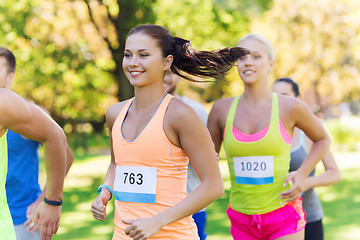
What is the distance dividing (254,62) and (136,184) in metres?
1.54

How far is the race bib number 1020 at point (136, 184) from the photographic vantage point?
96.2 inches

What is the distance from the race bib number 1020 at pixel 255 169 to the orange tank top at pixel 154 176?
1071 millimetres

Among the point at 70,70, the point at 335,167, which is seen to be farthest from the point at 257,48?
the point at 70,70

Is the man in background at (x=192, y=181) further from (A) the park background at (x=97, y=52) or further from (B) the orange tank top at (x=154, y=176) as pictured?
(A) the park background at (x=97, y=52)

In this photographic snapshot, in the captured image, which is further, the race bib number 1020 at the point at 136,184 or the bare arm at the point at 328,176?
the bare arm at the point at 328,176

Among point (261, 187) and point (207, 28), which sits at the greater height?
point (207, 28)

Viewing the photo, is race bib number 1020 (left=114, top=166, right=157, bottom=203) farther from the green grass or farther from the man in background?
the green grass

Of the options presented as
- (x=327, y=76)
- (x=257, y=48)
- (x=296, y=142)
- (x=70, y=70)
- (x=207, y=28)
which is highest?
(x=327, y=76)

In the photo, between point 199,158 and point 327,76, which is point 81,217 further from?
point 327,76

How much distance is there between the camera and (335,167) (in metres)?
4.16

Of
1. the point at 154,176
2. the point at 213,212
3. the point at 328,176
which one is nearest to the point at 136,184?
the point at 154,176

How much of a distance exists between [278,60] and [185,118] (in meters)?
20.0

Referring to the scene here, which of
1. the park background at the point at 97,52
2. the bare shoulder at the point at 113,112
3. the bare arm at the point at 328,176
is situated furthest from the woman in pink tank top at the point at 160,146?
the park background at the point at 97,52

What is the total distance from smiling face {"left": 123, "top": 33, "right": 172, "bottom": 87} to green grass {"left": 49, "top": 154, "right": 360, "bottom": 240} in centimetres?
482
